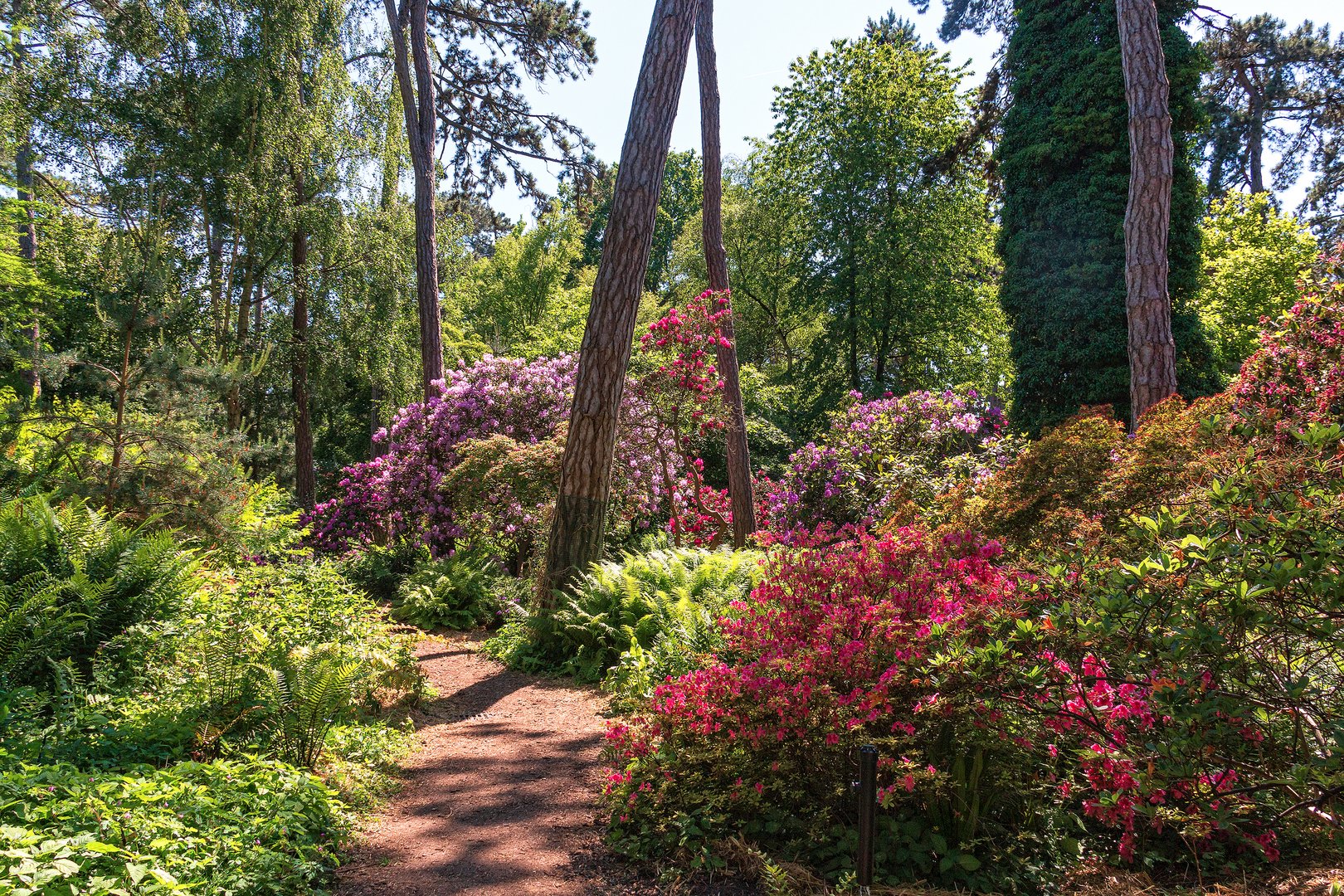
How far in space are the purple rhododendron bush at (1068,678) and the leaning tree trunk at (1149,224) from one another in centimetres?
275

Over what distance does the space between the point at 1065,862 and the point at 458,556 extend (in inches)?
314

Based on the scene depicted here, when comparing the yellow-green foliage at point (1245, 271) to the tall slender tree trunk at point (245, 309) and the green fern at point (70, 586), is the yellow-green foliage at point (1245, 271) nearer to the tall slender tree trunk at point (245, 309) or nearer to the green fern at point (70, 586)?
the green fern at point (70, 586)

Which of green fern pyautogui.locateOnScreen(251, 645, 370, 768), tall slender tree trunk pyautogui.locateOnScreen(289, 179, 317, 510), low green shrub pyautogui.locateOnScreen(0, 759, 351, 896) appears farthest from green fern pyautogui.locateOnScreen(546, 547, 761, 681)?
tall slender tree trunk pyautogui.locateOnScreen(289, 179, 317, 510)

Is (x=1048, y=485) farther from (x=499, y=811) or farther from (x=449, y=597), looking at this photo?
(x=449, y=597)

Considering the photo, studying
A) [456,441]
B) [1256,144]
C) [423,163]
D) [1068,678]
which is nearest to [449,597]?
[456,441]

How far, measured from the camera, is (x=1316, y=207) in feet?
63.5

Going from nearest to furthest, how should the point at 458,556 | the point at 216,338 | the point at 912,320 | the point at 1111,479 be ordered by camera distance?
the point at 1111,479 → the point at 458,556 → the point at 216,338 → the point at 912,320

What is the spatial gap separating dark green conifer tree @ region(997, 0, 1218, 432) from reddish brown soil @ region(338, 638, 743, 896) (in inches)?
398

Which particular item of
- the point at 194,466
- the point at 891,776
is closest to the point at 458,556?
the point at 194,466

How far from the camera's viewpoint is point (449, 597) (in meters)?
8.65

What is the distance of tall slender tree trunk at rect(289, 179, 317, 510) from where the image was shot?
531 inches

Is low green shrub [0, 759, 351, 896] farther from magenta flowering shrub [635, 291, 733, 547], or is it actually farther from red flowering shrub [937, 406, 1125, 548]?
magenta flowering shrub [635, 291, 733, 547]

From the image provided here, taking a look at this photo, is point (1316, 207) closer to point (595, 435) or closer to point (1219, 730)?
point (595, 435)

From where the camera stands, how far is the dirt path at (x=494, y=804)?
9.29ft
